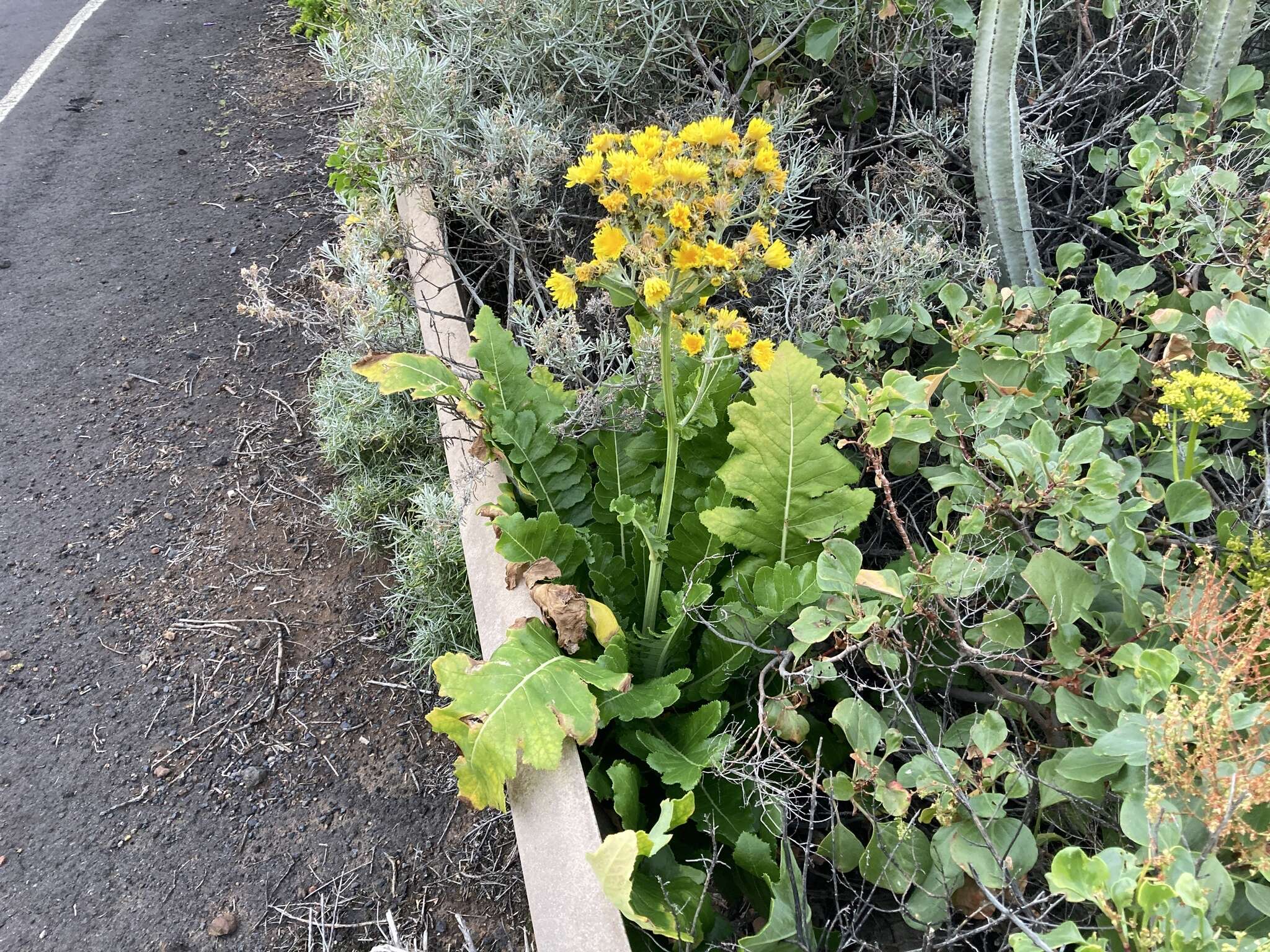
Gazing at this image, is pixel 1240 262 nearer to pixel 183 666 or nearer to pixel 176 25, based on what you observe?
pixel 183 666

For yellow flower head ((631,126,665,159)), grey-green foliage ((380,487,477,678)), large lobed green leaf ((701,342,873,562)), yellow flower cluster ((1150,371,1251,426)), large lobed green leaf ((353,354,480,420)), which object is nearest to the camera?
yellow flower cluster ((1150,371,1251,426))

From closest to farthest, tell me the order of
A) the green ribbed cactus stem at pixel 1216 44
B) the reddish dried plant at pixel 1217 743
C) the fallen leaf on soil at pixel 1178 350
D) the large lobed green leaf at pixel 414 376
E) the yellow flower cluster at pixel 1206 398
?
the reddish dried plant at pixel 1217 743 → the yellow flower cluster at pixel 1206 398 → the fallen leaf on soil at pixel 1178 350 → the large lobed green leaf at pixel 414 376 → the green ribbed cactus stem at pixel 1216 44

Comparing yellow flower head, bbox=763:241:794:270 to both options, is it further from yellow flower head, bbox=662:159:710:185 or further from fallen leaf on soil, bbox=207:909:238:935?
fallen leaf on soil, bbox=207:909:238:935

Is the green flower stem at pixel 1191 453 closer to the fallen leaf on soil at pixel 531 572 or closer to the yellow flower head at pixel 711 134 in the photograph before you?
the yellow flower head at pixel 711 134

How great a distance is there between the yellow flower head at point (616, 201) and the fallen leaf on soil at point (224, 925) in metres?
1.88

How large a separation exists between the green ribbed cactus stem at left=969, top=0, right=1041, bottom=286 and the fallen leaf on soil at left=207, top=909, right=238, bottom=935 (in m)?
2.53

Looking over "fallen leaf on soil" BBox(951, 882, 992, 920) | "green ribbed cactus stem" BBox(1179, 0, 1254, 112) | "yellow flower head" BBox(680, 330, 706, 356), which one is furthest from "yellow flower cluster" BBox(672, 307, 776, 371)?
"green ribbed cactus stem" BBox(1179, 0, 1254, 112)

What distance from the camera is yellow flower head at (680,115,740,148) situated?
4.31 feet

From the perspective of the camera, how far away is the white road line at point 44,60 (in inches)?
196

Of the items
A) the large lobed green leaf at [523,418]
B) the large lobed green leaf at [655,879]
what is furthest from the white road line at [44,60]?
the large lobed green leaf at [655,879]

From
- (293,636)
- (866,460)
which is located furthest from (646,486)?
(293,636)

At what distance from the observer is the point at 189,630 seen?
2.48 metres

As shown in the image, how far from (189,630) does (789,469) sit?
1962mm

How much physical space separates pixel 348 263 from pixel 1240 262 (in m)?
2.27
